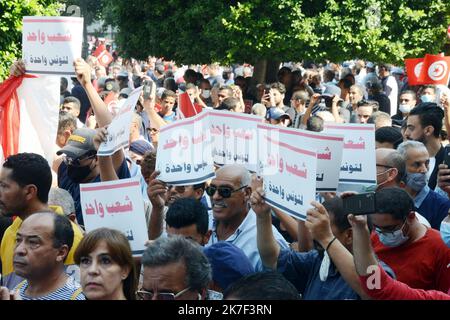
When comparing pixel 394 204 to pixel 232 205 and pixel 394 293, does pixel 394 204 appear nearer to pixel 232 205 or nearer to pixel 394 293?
pixel 394 293

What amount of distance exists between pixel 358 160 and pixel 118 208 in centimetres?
190

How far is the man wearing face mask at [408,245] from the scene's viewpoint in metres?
6.11

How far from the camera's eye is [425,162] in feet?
26.5

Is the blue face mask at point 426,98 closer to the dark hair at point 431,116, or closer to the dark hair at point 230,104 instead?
the dark hair at point 230,104

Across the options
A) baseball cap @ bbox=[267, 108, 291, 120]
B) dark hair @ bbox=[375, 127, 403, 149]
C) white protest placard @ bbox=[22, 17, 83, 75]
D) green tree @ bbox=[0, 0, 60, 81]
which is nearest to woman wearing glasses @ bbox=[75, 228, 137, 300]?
white protest placard @ bbox=[22, 17, 83, 75]

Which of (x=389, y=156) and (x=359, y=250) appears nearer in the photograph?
(x=359, y=250)

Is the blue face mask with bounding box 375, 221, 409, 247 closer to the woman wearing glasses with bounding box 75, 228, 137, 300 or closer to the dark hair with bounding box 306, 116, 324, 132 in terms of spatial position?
the woman wearing glasses with bounding box 75, 228, 137, 300

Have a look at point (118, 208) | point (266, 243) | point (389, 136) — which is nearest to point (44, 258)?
point (118, 208)

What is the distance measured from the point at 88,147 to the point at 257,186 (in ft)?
6.28

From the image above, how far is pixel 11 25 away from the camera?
38.6 feet

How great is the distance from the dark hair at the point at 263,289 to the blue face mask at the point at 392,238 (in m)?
1.86
